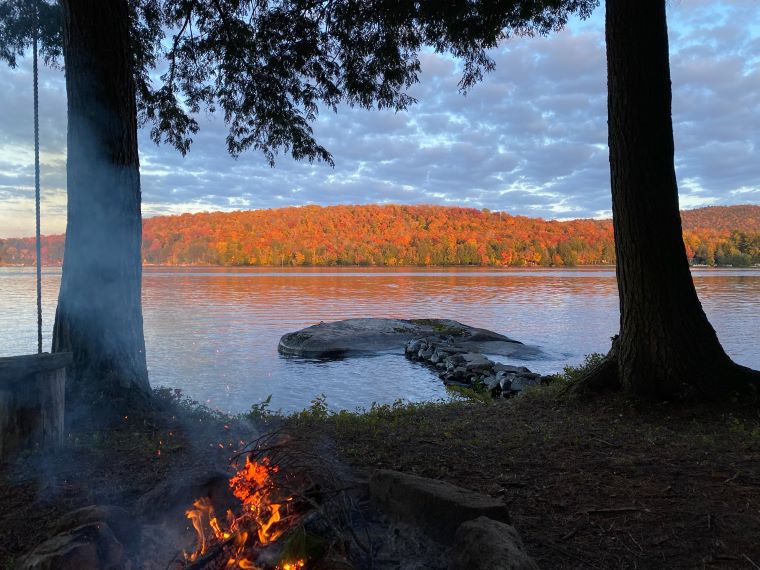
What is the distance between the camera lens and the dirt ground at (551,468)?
3.18 m

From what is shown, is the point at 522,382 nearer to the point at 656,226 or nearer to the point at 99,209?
the point at 656,226

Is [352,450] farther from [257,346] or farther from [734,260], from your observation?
[734,260]

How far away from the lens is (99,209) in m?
5.78

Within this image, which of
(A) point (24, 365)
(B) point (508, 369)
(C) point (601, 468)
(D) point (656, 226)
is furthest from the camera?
(B) point (508, 369)

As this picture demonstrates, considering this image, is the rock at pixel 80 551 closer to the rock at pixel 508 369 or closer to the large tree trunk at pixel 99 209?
the large tree trunk at pixel 99 209

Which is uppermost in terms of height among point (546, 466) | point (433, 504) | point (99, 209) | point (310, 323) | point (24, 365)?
point (99, 209)

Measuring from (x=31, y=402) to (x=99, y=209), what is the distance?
233 centimetres

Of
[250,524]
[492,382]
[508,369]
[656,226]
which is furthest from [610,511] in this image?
[508,369]

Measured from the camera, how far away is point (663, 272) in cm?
621

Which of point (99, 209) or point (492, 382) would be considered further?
point (492, 382)

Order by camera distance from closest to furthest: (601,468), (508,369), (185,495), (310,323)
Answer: (185,495)
(601,468)
(508,369)
(310,323)

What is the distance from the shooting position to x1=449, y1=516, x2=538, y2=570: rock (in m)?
2.36

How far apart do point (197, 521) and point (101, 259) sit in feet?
12.4

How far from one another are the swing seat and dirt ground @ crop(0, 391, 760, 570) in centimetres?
17
